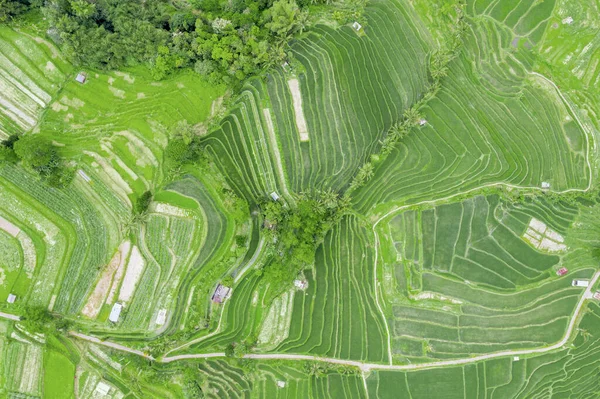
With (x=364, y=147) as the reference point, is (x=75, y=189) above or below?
below

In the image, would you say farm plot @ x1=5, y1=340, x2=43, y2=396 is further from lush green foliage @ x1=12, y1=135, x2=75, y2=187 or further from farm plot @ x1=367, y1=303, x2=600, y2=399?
farm plot @ x1=367, y1=303, x2=600, y2=399

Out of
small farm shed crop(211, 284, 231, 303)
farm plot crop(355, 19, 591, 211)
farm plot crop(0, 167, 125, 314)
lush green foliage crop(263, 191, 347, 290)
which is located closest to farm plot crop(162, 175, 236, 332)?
small farm shed crop(211, 284, 231, 303)

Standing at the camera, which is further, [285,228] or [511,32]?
[511,32]

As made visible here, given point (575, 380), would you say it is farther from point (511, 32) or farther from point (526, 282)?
point (511, 32)

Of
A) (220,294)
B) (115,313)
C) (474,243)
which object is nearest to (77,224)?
(115,313)

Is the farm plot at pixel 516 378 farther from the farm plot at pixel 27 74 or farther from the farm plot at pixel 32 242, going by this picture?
the farm plot at pixel 27 74

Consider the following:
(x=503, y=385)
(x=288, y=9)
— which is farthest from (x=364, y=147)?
(x=503, y=385)

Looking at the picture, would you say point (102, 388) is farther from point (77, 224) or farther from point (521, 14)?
point (521, 14)
